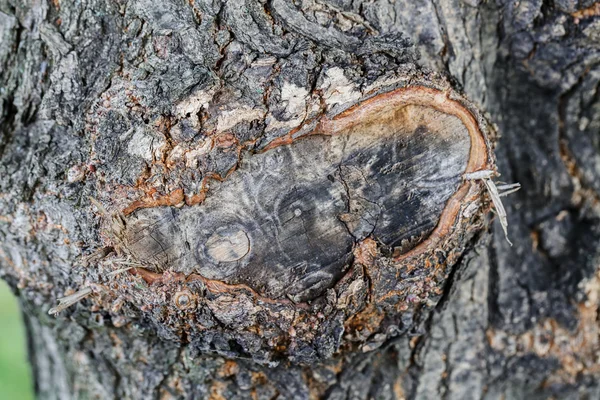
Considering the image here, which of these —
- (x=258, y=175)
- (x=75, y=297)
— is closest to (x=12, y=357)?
(x=75, y=297)

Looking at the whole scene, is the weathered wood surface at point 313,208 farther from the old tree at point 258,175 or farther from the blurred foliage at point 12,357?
the blurred foliage at point 12,357

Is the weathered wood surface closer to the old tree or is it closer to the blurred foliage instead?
the old tree

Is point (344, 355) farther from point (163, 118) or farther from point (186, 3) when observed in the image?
point (186, 3)

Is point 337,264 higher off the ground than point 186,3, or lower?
lower

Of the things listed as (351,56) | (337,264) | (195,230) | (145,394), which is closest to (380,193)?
(337,264)

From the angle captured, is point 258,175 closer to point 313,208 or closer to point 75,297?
point 313,208

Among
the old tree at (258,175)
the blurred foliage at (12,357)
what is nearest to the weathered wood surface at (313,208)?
the old tree at (258,175)
